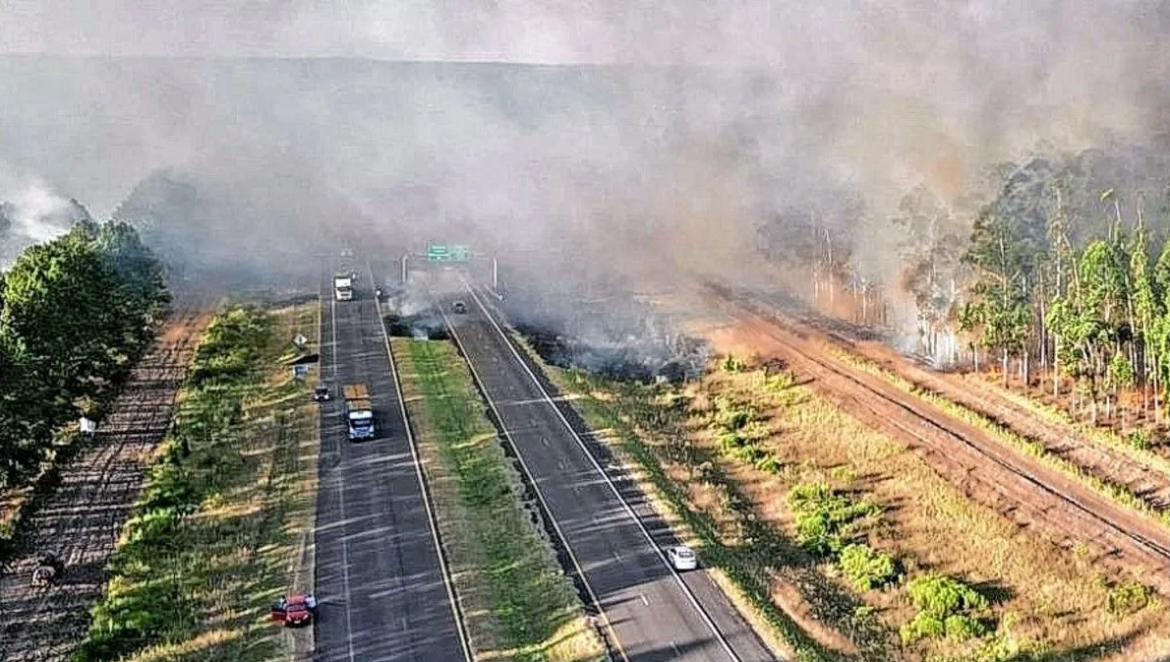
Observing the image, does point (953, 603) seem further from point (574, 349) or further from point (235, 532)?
point (574, 349)

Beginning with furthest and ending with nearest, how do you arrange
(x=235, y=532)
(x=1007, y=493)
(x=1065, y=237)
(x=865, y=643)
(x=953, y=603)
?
(x=1065, y=237), (x=1007, y=493), (x=235, y=532), (x=953, y=603), (x=865, y=643)

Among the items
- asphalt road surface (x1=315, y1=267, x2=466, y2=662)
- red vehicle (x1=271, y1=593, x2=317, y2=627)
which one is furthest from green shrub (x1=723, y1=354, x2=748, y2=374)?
red vehicle (x1=271, y1=593, x2=317, y2=627)

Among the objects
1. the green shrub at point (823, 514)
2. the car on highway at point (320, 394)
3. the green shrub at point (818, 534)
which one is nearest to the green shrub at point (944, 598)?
the green shrub at point (818, 534)

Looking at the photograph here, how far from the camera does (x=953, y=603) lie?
104 ft

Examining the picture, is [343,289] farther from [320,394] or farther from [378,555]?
[378,555]

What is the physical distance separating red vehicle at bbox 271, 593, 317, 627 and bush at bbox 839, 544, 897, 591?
49.7 feet

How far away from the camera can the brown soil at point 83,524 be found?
30.5 m

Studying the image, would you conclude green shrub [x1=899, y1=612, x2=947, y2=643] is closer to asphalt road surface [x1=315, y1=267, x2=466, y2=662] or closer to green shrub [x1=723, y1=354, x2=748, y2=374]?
asphalt road surface [x1=315, y1=267, x2=466, y2=662]

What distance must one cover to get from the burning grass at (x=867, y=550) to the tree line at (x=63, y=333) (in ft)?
66.0

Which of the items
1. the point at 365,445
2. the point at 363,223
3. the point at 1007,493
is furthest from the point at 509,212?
the point at 1007,493

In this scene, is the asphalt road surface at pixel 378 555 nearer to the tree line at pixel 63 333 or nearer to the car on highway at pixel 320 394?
→ the car on highway at pixel 320 394

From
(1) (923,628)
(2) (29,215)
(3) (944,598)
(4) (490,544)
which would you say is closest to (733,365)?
(4) (490,544)

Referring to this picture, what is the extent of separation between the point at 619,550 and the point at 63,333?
72.5 ft

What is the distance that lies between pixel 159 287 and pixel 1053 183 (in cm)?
4645
